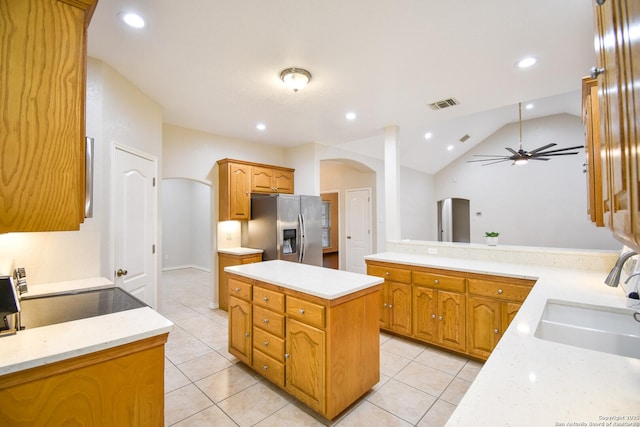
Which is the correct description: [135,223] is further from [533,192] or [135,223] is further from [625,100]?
[533,192]

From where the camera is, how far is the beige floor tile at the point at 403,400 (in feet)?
6.63

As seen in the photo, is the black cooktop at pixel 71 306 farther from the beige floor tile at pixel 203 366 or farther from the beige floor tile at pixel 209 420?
the beige floor tile at pixel 203 366

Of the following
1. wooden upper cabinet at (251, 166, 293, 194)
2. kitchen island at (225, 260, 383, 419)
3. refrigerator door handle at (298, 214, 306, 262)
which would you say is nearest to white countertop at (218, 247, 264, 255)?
refrigerator door handle at (298, 214, 306, 262)

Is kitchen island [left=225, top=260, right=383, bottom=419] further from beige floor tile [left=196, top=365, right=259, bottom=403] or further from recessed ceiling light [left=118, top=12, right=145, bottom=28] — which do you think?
recessed ceiling light [left=118, top=12, right=145, bottom=28]

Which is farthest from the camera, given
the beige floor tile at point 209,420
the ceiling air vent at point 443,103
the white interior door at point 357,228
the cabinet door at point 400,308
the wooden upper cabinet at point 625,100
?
the white interior door at point 357,228

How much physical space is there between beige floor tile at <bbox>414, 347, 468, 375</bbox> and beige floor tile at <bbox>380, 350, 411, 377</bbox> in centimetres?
15

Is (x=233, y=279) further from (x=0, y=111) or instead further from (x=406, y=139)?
(x=406, y=139)

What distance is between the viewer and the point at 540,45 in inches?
86.0

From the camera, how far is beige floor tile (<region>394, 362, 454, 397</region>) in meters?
2.32

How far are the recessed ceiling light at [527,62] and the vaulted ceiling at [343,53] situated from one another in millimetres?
41

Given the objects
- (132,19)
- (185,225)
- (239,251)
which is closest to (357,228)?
(239,251)

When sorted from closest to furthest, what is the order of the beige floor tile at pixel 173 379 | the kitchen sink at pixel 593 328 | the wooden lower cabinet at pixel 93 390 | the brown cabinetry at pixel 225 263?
the wooden lower cabinet at pixel 93 390 < the kitchen sink at pixel 593 328 < the beige floor tile at pixel 173 379 < the brown cabinetry at pixel 225 263

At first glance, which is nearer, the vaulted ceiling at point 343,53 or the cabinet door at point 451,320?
the vaulted ceiling at point 343,53

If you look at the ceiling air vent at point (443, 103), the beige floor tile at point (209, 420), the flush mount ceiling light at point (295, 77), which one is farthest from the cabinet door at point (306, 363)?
the ceiling air vent at point (443, 103)
